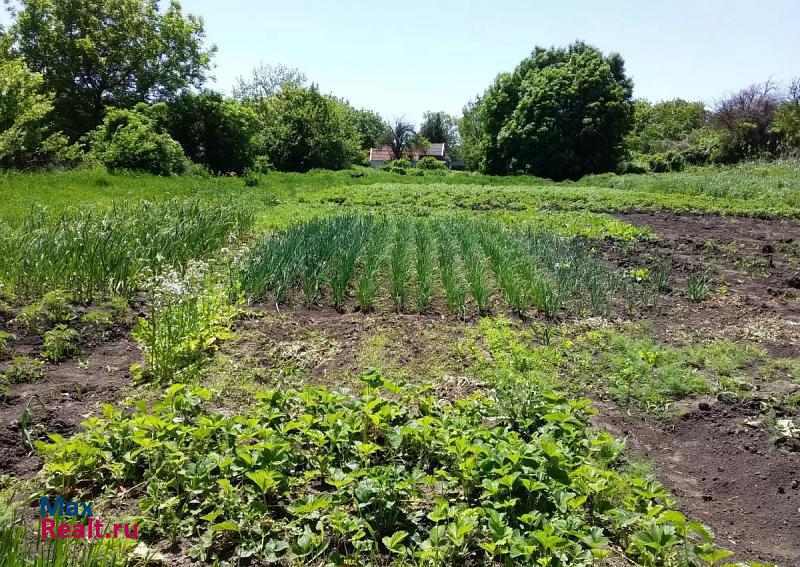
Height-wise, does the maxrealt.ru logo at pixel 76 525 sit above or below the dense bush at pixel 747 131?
below

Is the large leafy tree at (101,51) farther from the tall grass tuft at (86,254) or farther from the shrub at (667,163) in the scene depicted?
the shrub at (667,163)

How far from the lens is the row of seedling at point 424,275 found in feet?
18.3

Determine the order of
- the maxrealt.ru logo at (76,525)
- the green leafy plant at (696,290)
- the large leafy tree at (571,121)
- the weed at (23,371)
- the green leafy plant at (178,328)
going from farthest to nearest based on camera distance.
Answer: the large leafy tree at (571,121), the green leafy plant at (696,290), the green leafy plant at (178,328), the weed at (23,371), the maxrealt.ru logo at (76,525)

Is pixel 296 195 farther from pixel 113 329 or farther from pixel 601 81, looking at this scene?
pixel 601 81

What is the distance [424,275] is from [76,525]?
4331 millimetres

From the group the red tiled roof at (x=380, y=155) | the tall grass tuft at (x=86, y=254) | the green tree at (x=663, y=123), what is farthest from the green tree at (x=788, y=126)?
the red tiled roof at (x=380, y=155)

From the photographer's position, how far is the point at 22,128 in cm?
1553

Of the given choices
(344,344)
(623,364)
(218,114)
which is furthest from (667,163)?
(344,344)

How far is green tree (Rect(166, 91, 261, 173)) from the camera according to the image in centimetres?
2284

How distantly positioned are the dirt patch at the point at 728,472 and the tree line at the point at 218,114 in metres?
17.1

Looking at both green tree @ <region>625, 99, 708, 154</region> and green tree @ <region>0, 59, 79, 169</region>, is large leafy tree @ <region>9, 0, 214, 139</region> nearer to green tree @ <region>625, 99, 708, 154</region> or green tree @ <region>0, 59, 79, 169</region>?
green tree @ <region>0, 59, 79, 169</region>

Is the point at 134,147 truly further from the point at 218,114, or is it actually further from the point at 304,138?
the point at 304,138

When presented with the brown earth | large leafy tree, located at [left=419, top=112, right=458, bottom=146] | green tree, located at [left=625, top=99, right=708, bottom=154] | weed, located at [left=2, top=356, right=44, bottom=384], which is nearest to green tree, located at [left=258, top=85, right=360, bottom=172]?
green tree, located at [left=625, top=99, right=708, bottom=154]

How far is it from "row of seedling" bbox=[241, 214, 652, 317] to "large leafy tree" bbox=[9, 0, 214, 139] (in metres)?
22.5
